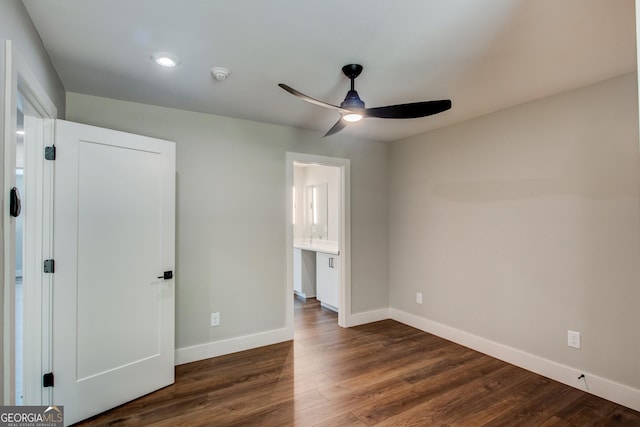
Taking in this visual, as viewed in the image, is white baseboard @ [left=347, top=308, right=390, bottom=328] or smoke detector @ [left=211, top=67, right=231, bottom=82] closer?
smoke detector @ [left=211, top=67, right=231, bottom=82]

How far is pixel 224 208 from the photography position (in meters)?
3.32

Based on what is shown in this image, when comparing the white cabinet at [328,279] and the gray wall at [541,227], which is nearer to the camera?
the gray wall at [541,227]

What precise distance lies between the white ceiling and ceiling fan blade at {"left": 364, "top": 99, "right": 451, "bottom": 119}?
309mm

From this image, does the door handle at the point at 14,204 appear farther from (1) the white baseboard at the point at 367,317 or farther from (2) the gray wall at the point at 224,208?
(1) the white baseboard at the point at 367,317

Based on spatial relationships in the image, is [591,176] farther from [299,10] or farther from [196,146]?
[196,146]

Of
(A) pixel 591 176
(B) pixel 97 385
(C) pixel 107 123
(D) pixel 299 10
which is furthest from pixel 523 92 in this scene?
(B) pixel 97 385

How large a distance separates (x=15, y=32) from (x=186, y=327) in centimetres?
253

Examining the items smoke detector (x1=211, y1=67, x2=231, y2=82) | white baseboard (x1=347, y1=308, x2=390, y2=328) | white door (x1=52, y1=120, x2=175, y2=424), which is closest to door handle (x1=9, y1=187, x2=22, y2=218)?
white door (x1=52, y1=120, x2=175, y2=424)

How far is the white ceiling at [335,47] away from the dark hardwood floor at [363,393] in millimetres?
2455

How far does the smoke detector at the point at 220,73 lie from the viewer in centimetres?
229

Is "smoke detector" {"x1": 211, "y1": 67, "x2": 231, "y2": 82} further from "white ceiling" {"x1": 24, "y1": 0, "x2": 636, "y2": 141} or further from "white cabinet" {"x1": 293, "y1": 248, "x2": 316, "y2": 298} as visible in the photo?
"white cabinet" {"x1": 293, "y1": 248, "x2": 316, "y2": 298}

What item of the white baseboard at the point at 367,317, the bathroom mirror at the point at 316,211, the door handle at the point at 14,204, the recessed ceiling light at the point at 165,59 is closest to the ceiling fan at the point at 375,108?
the recessed ceiling light at the point at 165,59

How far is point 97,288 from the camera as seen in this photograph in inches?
91.0

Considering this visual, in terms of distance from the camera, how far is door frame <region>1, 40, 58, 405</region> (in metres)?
1.39
